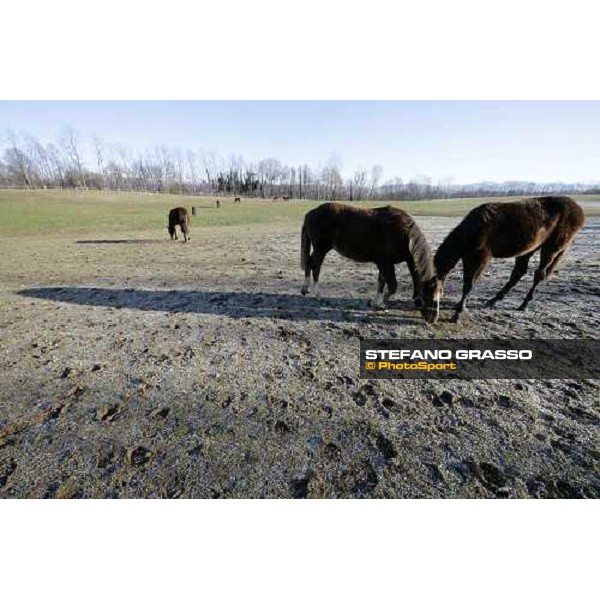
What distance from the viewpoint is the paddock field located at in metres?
2.07

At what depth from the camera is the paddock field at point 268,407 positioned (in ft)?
6.79

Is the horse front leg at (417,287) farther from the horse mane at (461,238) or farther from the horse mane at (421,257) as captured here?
the horse mane at (461,238)

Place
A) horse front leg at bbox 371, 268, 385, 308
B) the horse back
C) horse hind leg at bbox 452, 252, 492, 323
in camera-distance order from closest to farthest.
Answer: horse hind leg at bbox 452, 252, 492, 323
the horse back
horse front leg at bbox 371, 268, 385, 308

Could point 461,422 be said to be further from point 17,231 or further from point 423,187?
point 423,187

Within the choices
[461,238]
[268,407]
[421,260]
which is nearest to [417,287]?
[421,260]

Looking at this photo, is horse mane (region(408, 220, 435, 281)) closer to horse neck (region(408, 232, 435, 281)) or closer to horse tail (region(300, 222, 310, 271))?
horse neck (region(408, 232, 435, 281))

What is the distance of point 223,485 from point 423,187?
6944 inches

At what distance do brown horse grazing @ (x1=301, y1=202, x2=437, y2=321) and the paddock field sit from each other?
0.70 metres

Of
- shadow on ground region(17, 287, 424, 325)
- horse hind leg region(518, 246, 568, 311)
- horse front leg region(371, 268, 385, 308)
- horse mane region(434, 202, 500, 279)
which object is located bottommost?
shadow on ground region(17, 287, 424, 325)

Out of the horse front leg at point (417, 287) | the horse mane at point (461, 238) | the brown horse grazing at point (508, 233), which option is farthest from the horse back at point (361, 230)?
the brown horse grazing at point (508, 233)

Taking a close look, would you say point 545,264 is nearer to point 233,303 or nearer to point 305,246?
point 305,246

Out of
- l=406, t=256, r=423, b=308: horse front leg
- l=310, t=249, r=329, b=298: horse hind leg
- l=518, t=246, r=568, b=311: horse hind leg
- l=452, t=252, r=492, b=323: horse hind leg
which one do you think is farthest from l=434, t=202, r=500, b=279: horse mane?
l=310, t=249, r=329, b=298: horse hind leg

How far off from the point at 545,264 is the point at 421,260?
2.40 metres

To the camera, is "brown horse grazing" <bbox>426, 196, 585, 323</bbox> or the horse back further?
the horse back
